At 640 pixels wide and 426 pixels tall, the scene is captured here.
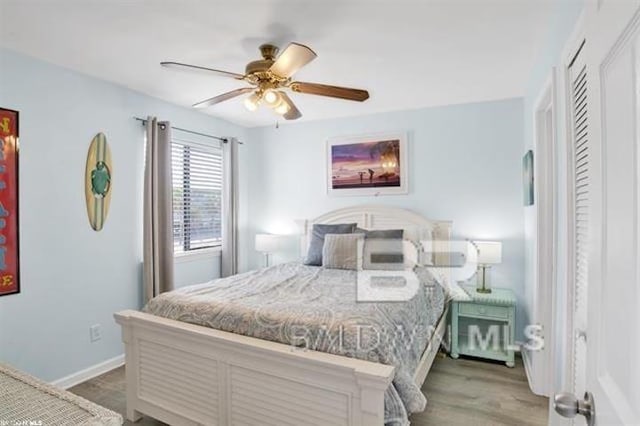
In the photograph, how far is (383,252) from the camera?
3.22m

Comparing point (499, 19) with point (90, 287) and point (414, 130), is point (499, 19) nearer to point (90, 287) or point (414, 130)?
point (414, 130)

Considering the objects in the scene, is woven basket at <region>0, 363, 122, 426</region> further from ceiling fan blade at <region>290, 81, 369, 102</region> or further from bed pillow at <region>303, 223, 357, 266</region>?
bed pillow at <region>303, 223, 357, 266</region>

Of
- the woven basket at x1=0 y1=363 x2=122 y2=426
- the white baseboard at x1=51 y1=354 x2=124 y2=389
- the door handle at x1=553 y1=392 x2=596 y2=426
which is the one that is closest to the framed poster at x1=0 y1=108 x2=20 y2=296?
the white baseboard at x1=51 y1=354 x2=124 y2=389

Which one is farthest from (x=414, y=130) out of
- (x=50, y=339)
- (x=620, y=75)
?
(x=50, y=339)

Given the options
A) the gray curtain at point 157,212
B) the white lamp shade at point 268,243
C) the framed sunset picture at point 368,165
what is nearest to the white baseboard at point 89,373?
the gray curtain at point 157,212

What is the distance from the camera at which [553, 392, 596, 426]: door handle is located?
2.39ft

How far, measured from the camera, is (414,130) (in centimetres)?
371

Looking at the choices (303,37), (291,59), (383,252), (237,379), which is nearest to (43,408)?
(237,379)

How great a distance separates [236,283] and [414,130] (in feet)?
7.99

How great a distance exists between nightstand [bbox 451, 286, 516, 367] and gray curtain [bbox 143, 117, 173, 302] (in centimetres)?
268

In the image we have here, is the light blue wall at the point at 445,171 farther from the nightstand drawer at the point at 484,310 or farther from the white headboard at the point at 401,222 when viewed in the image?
the nightstand drawer at the point at 484,310

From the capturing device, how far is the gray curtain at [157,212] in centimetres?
312

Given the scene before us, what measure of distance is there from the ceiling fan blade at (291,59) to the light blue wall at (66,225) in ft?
5.78

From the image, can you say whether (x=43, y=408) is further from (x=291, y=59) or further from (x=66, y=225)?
(x=66, y=225)
